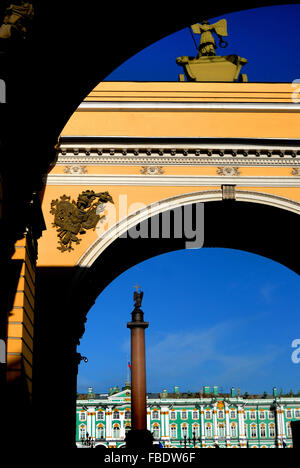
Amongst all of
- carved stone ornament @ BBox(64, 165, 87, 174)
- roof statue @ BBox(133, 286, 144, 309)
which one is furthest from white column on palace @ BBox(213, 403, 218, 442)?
carved stone ornament @ BBox(64, 165, 87, 174)

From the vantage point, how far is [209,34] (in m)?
17.4

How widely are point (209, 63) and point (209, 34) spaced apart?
0.82 m

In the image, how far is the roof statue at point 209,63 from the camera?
17.0 metres

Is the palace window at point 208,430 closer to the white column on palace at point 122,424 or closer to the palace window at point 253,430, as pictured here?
the palace window at point 253,430

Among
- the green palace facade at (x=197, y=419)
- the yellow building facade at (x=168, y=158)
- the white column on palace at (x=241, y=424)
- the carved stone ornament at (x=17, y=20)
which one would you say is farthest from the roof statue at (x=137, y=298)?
the white column on palace at (x=241, y=424)

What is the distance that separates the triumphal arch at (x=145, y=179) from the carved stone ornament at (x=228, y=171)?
21mm

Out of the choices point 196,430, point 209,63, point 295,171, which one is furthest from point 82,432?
point 295,171

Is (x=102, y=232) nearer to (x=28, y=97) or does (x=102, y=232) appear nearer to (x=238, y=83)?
(x=238, y=83)

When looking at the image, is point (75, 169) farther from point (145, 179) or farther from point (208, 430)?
point (208, 430)

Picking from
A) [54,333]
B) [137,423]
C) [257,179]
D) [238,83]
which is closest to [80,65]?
[54,333]

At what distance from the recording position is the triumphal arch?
14078 mm

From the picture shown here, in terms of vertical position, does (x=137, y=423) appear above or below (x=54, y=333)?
below

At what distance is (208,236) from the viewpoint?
1670cm
